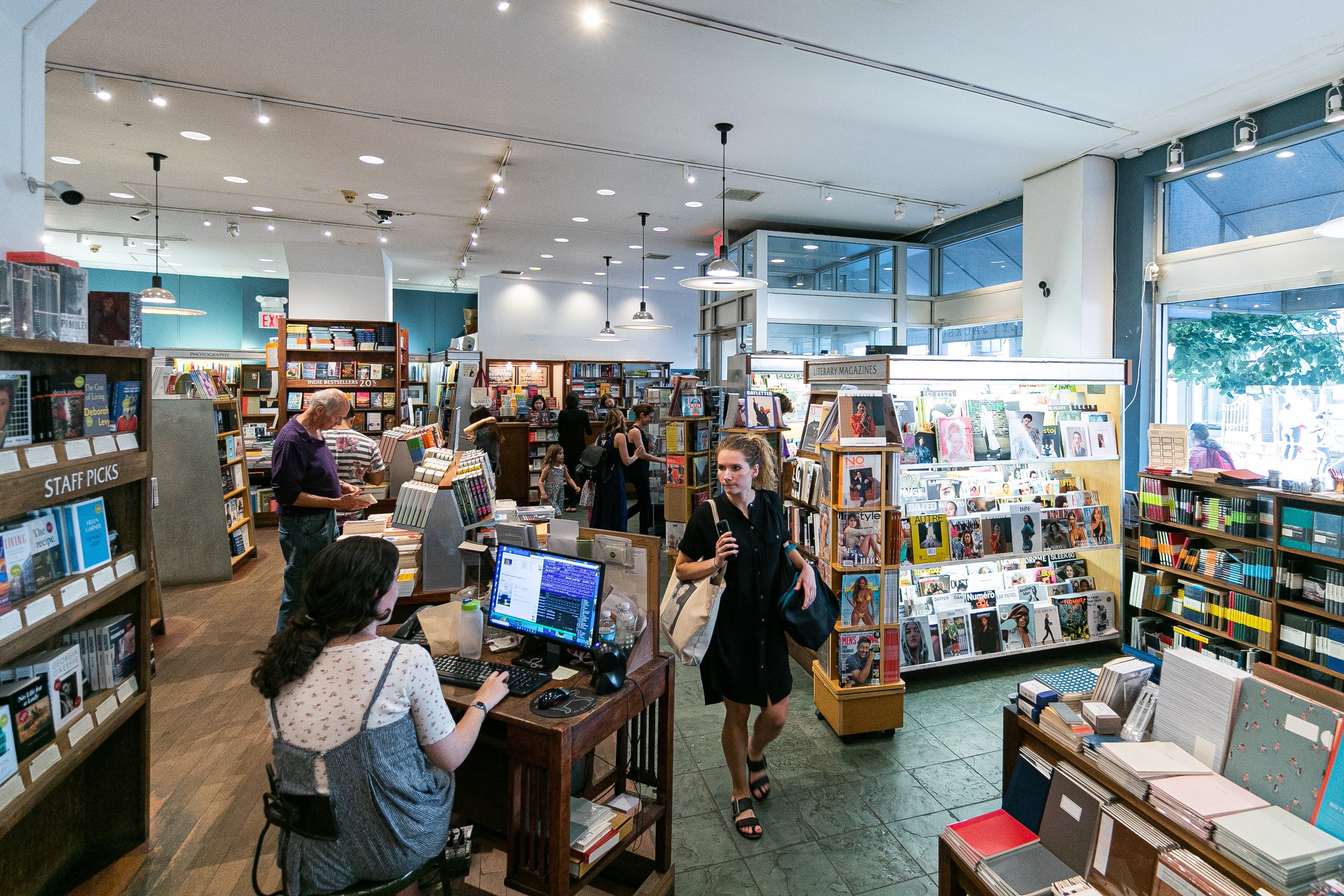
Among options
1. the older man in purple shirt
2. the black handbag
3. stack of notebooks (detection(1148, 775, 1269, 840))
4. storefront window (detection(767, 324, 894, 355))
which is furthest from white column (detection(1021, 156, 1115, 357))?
the older man in purple shirt

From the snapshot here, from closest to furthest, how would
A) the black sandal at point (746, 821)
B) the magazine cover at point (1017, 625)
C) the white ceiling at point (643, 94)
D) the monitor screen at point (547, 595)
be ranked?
the monitor screen at point (547, 595)
the black sandal at point (746, 821)
the white ceiling at point (643, 94)
the magazine cover at point (1017, 625)

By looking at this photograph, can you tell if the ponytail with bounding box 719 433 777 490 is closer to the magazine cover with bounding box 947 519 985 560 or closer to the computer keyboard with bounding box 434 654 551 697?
the computer keyboard with bounding box 434 654 551 697

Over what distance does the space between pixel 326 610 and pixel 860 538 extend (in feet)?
8.82

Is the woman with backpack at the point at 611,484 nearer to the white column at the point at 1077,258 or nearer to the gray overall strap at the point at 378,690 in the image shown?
the white column at the point at 1077,258

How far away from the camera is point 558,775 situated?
1826 mm

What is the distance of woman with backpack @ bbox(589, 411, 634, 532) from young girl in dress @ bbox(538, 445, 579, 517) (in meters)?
0.77

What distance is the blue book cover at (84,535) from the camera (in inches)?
84.0

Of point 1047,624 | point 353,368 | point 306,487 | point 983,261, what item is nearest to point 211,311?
point 353,368

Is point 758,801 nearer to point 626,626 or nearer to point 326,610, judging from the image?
point 626,626

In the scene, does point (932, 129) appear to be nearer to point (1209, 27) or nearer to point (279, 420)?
point (1209, 27)

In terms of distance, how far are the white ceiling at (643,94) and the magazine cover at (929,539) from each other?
2.90 m

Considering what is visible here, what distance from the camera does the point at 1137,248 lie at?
5.63 m

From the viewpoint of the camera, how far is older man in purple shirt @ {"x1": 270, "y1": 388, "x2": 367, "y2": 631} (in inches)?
155

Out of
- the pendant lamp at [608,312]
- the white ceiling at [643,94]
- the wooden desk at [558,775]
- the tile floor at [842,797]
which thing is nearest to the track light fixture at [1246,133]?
the white ceiling at [643,94]
